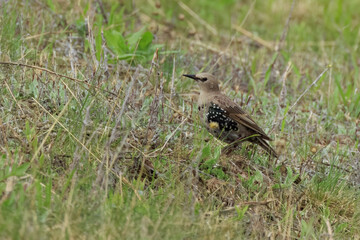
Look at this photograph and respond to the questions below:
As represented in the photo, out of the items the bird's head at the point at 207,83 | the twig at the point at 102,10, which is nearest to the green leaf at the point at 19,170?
the bird's head at the point at 207,83

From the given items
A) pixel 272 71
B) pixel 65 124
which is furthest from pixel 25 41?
pixel 272 71

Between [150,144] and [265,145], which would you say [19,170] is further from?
[265,145]

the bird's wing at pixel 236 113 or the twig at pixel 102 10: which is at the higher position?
the twig at pixel 102 10

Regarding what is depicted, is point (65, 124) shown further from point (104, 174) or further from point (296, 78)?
point (296, 78)

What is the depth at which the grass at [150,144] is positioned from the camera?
3.92m

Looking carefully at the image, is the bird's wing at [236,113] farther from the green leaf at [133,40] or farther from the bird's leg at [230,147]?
the green leaf at [133,40]

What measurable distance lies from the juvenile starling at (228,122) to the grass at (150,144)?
4.5 inches

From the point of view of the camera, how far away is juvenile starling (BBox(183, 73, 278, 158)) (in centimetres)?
562

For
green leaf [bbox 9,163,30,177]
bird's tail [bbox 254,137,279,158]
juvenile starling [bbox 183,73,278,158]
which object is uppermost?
green leaf [bbox 9,163,30,177]

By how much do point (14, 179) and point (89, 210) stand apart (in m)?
0.56

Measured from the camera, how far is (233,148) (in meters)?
5.59

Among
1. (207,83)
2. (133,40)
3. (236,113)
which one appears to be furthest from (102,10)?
(236,113)

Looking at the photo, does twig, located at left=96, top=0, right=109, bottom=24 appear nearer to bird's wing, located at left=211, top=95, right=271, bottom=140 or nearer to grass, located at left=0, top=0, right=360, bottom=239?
grass, located at left=0, top=0, right=360, bottom=239

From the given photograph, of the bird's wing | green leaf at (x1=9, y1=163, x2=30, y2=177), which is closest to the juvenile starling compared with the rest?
the bird's wing
